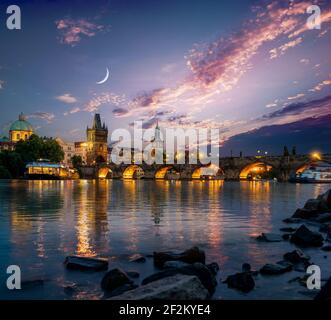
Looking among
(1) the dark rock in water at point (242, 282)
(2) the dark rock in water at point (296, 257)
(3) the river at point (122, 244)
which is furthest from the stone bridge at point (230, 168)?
(1) the dark rock in water at point (242, 282)

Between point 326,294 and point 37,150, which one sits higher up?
point 37,150

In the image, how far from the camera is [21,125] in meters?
159

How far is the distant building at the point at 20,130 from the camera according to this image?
156 meters

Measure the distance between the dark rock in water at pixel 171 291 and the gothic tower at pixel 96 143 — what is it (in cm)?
16671

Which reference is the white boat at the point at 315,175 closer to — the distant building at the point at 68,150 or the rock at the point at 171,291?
the rock at the point at 171,291

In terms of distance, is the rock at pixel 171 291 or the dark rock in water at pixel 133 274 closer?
the rock at pixel 171 291

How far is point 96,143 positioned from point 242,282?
170 meters

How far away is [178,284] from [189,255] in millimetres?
2889

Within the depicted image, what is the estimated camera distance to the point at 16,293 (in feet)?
19.6

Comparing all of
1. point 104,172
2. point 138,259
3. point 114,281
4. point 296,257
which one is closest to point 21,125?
point 104,172

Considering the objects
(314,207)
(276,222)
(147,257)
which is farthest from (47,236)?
(314,207)

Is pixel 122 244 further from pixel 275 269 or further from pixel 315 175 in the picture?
pixel 315 175
